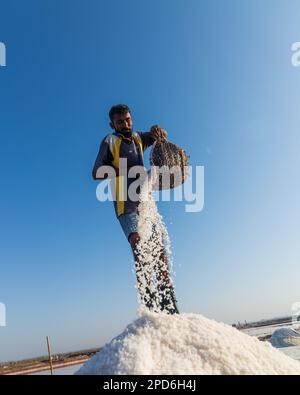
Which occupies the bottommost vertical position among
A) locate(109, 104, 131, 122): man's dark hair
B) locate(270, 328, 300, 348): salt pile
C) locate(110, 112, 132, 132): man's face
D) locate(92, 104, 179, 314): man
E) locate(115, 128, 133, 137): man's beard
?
locate(270, 328, 300, 348): salt pile

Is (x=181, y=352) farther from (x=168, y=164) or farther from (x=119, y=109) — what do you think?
(x=119, y=109)

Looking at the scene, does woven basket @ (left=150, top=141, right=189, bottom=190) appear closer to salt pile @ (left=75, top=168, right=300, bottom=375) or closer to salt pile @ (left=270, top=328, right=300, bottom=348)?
salt pile @ (left=75, top=168, right=300, bottom=375)

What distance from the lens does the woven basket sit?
425 centimetres

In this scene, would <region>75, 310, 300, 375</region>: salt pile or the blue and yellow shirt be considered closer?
<region>75, 310, 300, 375</region>: salt pile

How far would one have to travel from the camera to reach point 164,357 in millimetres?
2119

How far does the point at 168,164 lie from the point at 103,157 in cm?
78

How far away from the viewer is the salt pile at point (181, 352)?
6.63 feet

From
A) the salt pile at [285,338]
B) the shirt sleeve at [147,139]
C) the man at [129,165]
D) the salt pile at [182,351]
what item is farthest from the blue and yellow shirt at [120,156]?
the salt pile at [285,338]

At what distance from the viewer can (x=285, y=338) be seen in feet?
28.3

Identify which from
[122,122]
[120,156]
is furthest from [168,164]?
[122,122]

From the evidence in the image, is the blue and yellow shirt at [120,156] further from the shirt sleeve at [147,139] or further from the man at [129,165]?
the shirt sleeve at [147,139]

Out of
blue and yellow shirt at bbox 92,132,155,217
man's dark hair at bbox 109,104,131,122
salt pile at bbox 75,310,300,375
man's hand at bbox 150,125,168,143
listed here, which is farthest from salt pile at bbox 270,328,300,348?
man's dark hair at bbox 109,104,131,122
